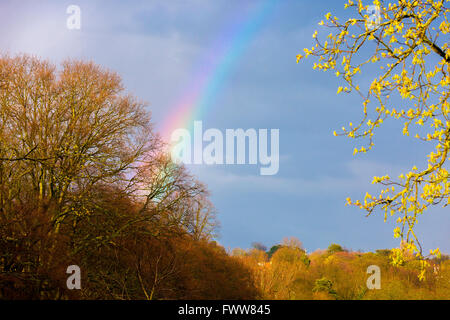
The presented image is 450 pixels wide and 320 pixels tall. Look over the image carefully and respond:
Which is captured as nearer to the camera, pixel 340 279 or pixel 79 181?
pixel 79 181

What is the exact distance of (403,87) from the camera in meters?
8.06

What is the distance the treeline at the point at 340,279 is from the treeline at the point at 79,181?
24.7m

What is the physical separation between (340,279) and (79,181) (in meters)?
47.6

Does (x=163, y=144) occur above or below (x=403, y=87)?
above

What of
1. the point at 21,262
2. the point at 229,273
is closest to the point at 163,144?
the point at 21,262

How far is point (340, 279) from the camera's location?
5984 centimetres

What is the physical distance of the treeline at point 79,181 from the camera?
18.0 meters

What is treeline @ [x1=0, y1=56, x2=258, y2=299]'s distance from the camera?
59.1 ft

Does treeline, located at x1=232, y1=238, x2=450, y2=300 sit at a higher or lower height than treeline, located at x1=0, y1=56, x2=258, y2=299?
lower

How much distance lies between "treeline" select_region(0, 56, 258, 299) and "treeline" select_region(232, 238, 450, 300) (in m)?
24.7

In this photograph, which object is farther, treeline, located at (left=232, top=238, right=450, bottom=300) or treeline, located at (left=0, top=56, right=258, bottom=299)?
treeline, located at (left=232, top=238, right=450, bottom=300)

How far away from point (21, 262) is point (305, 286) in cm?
4928
